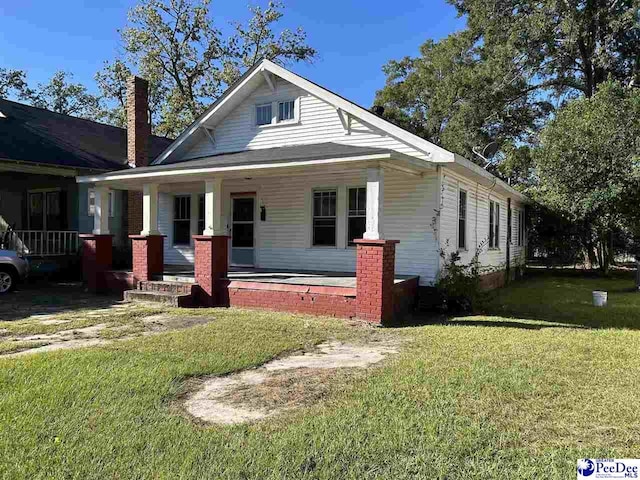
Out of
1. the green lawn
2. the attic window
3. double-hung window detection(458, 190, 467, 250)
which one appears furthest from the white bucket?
the attic window

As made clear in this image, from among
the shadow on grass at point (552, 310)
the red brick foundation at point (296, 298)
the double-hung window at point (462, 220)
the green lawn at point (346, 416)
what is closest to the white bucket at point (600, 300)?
the shadow on grass at point (552, 310)

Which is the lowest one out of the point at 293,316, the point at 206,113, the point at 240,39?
the point at 293,316

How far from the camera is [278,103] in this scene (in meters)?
12.2

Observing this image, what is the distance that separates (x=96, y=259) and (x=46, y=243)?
13.7 ft

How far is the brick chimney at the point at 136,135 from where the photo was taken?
1562cm

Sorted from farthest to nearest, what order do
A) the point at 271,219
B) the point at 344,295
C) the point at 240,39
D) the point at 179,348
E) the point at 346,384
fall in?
the point at 240,39, the point at 271,219, the point at 344,295, the point at 179,348, the point at 346,384

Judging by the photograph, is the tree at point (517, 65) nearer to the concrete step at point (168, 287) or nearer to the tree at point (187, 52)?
the tree at point (187, 52)

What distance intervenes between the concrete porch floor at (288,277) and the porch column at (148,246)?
365 mm

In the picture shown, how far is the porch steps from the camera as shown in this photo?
9.59m

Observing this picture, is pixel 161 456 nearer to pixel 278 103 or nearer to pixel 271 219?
pixel 271 219

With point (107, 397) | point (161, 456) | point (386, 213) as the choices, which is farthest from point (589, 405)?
point (386, 213)

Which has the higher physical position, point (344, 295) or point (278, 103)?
point (278, 103)

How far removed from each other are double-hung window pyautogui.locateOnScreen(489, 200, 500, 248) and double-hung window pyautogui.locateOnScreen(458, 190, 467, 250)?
2974 millimetres

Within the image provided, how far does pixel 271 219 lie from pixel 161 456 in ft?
30.8
